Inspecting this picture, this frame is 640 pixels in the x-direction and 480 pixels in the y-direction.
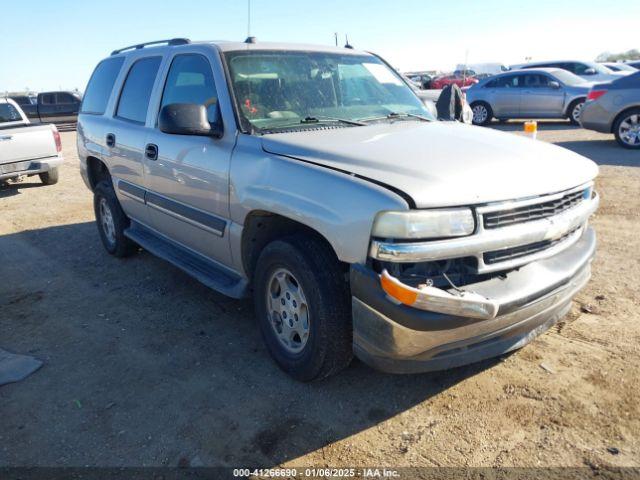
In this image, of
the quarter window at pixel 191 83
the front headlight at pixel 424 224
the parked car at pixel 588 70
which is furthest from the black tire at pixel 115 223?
the parked car at pixel 588 70

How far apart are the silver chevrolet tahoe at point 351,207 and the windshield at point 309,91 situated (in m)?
0.01

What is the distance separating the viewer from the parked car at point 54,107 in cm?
2184

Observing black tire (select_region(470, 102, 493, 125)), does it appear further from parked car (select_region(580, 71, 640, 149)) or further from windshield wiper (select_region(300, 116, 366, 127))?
windshield wiper (select_region(300, 116, 366, 127))

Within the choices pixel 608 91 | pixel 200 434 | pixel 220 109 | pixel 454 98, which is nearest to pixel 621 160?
pixel 608 91

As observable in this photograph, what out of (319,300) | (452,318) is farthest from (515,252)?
(319,300)

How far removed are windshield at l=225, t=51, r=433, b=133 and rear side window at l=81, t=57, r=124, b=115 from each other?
2.27 m

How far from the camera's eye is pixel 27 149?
30.1 ft

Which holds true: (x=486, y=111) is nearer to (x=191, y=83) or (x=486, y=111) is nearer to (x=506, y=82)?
(x=506, y=82)

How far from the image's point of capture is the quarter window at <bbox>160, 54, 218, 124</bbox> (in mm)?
3732

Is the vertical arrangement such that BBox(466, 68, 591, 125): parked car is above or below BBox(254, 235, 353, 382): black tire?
above

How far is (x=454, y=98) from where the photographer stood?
4586 mm

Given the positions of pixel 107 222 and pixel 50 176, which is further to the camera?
pixel 50 176

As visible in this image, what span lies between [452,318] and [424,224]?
0.46 m

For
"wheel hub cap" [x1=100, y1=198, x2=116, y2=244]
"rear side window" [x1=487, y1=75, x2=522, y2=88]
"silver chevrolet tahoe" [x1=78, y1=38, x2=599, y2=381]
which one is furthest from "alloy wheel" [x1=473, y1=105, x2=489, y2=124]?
"wheel hub cap" [x1=100, y1=198, x2=116, y2=244]
